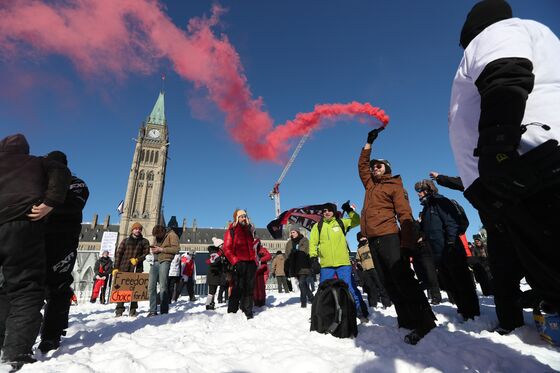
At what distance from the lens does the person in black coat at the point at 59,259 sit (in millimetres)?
3361

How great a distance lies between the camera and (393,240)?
360 cm

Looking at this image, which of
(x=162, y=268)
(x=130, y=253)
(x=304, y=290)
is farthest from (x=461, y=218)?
(x=130, y=253)

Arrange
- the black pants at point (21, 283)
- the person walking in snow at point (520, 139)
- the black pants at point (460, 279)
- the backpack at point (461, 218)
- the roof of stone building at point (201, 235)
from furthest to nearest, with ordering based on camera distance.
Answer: the roof of stone building at point (201, 235) → the backpack at point (461, 218) → the black pants at point (460, 279) → the black pants at point (21, 283) → the person walking in snow at point (520, 139)

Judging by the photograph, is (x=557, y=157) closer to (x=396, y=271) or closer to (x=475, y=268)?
(x=396, y=271)

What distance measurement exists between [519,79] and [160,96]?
337 ft

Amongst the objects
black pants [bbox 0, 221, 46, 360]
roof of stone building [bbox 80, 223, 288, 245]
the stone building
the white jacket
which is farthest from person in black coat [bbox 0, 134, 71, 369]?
roof of stone building [bbox 80, 223, 288, 245]

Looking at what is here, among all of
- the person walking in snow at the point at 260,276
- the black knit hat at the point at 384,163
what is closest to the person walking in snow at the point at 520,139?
the black knit hat at the point at 384,163

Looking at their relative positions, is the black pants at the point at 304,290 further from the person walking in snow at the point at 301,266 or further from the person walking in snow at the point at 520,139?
the person walking in snow at the point at 520,139

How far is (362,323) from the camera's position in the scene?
476 centimetres

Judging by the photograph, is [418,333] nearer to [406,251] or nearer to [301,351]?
[406,251]

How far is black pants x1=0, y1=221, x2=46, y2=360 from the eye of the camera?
257 centimetres

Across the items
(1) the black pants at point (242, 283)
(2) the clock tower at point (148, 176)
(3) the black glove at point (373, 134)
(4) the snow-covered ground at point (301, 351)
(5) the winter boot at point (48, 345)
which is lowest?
(4) the snow-covered ground at point (301, 351)

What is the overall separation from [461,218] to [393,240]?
2042mm

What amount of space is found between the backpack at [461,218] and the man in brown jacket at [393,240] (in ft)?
5.27
